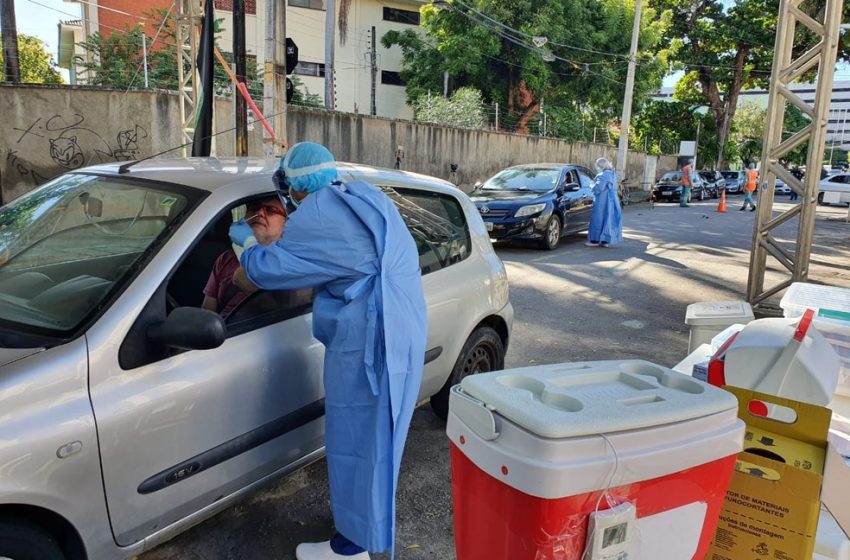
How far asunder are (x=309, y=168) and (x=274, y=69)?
18.8 ft

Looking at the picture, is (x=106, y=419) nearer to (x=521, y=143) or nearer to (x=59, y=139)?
(x=59, y=139)

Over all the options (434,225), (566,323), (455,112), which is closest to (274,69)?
(566,323)

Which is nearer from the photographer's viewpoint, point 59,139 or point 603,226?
point 59,139

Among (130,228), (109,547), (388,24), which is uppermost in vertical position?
(388,24)

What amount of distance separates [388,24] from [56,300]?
29.3 m

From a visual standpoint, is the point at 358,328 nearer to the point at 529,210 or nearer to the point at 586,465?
the point at 586,465

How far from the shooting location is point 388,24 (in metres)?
29.2

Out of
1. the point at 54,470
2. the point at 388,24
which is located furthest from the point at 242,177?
the point at 388,24

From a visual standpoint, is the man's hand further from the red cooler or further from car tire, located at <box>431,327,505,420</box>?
car tire, located at <box>431,327,505,420</box>

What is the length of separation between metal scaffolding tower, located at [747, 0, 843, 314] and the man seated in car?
248 inches

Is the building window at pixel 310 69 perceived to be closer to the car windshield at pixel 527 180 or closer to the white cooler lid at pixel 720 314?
the car windshield at pixel 527 180

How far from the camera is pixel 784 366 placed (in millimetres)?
2092

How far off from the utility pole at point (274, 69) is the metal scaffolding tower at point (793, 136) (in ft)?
18.6

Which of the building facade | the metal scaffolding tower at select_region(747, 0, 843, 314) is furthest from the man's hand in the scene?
the building facade
